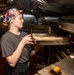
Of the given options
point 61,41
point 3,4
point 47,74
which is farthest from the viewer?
point 3,4

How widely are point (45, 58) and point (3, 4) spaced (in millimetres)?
1824

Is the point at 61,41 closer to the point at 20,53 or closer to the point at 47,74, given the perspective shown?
the point at 20,53

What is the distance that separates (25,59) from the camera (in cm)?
202

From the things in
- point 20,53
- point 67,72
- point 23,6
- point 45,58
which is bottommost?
point 45,58

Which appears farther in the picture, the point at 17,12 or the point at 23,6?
the point at 23,6

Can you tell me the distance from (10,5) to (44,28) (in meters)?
1.52

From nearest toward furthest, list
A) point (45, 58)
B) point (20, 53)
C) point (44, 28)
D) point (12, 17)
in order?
point (20, 53)
point (12, 17)
point (44, 28)
point (45, 58)

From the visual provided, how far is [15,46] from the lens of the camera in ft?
6.37

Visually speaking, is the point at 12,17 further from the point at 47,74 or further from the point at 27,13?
the point at 27,13

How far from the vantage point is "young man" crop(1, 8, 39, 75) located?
181 cm

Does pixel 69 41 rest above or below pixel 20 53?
above

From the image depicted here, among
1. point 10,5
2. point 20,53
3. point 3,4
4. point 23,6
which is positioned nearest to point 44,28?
point 20,53

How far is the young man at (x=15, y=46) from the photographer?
1.81 meters

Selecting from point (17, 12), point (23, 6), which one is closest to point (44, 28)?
point (17, 12)
